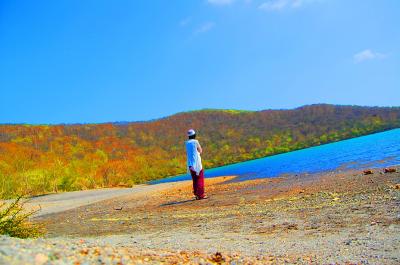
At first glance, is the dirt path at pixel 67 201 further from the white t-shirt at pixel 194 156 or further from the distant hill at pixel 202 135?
the distant hill at pixel 202 135

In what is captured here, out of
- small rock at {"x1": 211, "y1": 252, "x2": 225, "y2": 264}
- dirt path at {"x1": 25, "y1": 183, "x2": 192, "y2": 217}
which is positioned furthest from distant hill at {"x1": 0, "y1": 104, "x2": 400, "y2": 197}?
small rock at {"x1": 211, "y1": 252, "x2": 225, "y2": 264}

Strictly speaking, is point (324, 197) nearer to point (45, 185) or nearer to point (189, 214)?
point (189, 214)

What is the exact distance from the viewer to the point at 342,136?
80188 millimetres

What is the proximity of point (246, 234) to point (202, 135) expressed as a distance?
8784 cm

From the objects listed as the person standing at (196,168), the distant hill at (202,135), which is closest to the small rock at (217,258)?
the person standing at (196,168)

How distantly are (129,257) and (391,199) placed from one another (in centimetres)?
543

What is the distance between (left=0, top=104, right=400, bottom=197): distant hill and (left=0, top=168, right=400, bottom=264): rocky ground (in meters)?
35.8

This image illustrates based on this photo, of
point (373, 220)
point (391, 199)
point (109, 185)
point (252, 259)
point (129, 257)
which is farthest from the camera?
point (109, 185)

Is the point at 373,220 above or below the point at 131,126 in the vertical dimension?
below

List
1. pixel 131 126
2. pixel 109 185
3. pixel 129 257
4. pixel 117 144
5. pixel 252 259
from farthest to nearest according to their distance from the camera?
pixel 131 126 < pixel 117 144 < pixel 109 185 < pixel 252 259 < pixel 129 257

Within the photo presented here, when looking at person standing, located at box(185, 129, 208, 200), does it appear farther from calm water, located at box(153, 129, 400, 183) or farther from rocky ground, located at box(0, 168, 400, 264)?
calm water, located at box(153, 129, 400, 183)

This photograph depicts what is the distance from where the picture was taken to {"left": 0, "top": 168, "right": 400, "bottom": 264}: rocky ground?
3.89m

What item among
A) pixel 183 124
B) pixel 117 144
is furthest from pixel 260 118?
pixel 117 144

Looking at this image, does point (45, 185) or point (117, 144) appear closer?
point (45, 185)
